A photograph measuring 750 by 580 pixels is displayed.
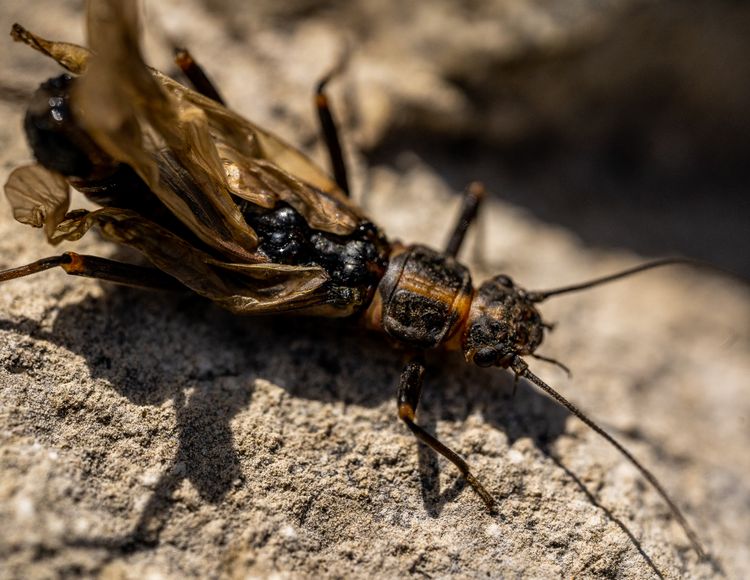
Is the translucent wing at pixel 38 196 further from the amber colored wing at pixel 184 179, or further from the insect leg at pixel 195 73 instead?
the insect leg at pixel 195 73

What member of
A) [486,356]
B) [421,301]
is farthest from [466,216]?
[486,356]

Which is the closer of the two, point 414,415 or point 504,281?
point 414,415

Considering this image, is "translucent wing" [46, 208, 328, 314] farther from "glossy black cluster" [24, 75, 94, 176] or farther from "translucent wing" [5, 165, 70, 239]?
"glossy black cluster" [24, 75, 94, 176]

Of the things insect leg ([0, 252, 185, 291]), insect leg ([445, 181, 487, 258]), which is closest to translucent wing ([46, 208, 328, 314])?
insect leg ([0, 252, 185, 291])

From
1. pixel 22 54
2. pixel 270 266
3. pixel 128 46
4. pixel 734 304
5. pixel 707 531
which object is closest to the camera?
pixel 128 46

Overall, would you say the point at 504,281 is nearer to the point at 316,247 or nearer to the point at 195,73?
the point at 316,247

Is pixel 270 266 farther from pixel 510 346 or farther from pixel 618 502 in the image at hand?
pixel 618 502

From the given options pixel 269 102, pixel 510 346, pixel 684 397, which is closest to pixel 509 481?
pixel 510 346
